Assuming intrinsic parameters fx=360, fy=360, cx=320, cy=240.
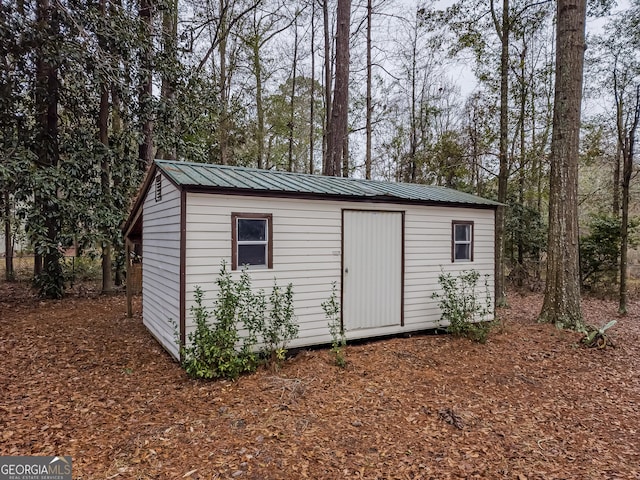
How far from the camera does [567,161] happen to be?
6859 mm

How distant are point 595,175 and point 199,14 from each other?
19.1 meters

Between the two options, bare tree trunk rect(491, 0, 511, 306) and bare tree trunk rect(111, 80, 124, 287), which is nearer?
bare tree trunk rect(491, 0, 511, 306)

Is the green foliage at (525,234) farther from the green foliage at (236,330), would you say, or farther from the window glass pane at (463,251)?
the green foliage at (236,330)

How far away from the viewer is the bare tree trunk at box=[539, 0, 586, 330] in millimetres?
6766

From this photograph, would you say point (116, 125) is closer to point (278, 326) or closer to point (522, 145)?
point (278, 326)

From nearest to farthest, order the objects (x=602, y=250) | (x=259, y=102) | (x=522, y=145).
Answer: (x=522, y=145) < (x=602, y=250) < (x=259, y=102)

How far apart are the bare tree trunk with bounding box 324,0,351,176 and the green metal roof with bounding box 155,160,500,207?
Answer: 347 centimetres

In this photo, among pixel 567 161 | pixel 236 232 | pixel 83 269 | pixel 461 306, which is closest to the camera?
pixel 236 232

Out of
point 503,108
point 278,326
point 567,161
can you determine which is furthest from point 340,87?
point 278,326

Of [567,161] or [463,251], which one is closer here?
[567,161]

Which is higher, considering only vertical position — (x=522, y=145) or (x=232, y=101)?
(x=232, y=101)

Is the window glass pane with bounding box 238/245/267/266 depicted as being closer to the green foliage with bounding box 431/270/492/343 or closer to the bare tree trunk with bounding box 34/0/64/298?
the green foliage with bounding box 431/270/492/343

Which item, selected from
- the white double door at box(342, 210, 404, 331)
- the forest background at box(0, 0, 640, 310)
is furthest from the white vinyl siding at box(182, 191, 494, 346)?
the forest background at box(0, 0, 640, 310)

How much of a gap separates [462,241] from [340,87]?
573 centimetres
